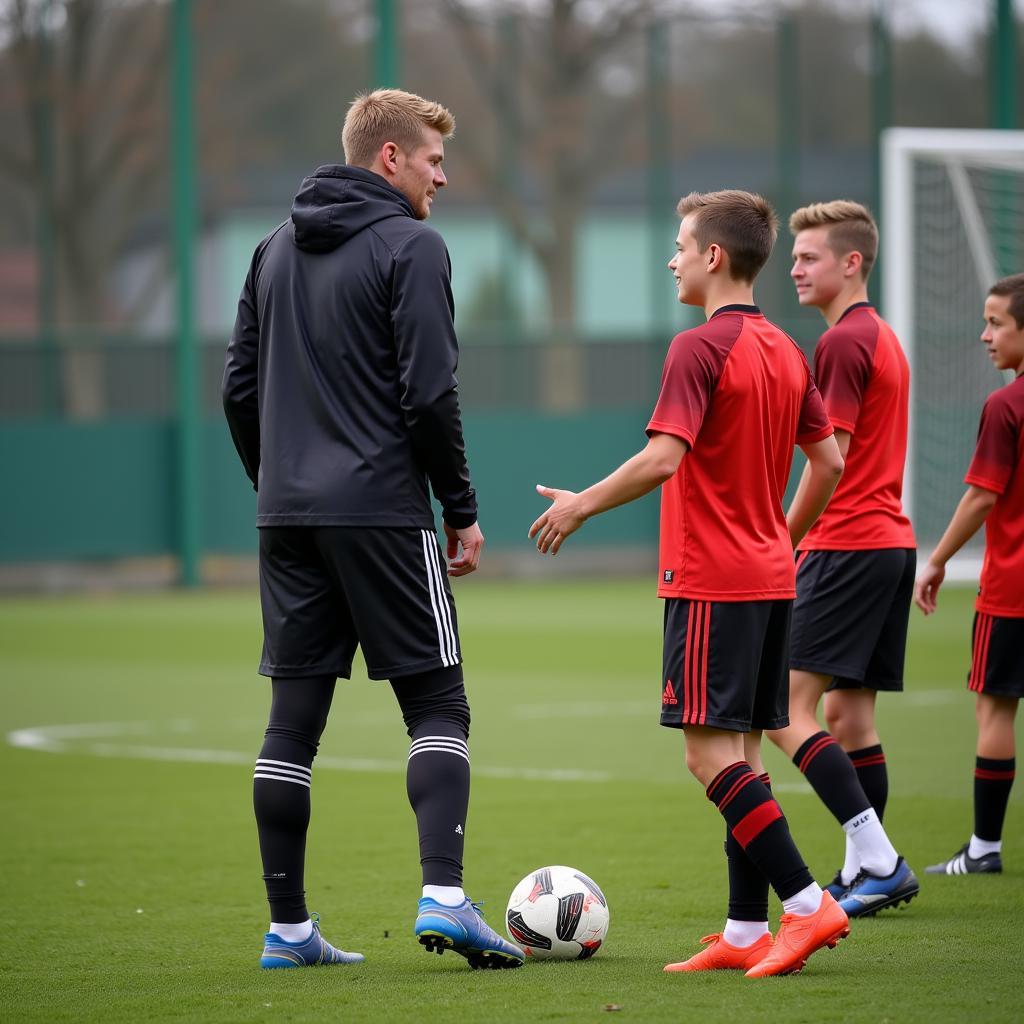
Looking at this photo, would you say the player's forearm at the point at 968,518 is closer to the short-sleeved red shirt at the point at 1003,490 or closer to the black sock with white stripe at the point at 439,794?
the short-sleeved red shirt at the point at 1003,490

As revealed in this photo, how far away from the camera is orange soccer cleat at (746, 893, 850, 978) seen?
4.45 metres

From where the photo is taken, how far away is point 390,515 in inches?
183

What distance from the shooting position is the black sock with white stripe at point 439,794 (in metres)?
4.60

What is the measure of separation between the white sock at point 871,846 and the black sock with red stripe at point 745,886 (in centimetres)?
83

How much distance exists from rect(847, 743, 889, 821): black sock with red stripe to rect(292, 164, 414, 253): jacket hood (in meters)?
2.40

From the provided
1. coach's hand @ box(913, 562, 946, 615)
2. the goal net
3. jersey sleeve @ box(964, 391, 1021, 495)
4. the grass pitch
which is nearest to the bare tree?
the grass pitch

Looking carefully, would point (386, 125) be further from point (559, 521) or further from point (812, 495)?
point (812, 495)

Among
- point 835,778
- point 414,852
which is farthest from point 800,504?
point 414,852

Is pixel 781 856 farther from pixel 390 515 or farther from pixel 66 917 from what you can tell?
pixel 66 917

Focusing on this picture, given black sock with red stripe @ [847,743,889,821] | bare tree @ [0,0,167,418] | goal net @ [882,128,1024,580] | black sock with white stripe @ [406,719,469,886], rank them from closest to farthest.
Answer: black sock with white stripe @ [406,719,469,886], black sock with red stripe @ [847,743,889,821], goal net @ [882,128,1024,580], bare tree @ [0,0,167,418]

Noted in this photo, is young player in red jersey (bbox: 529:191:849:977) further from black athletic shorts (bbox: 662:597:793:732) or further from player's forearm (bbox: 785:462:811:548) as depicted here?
player's forearm (bbox: 785:462:811:548)

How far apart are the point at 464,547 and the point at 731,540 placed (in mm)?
719

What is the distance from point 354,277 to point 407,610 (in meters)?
0.87

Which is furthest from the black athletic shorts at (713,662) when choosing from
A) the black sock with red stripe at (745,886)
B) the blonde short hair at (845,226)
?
the blonde short hair at (845,226)
